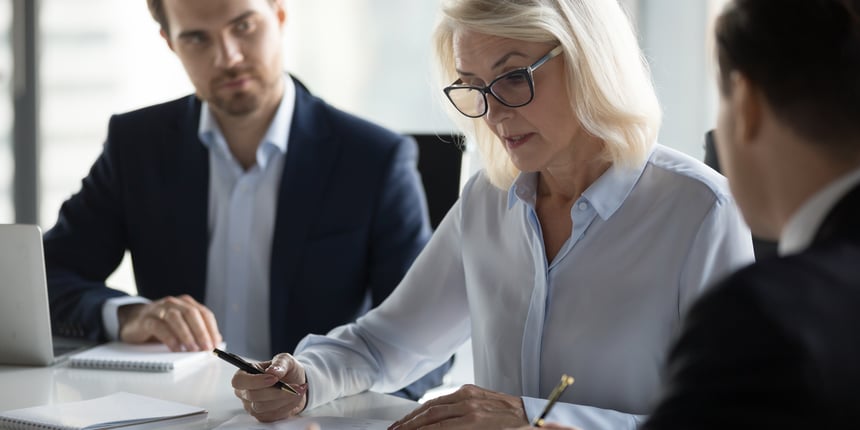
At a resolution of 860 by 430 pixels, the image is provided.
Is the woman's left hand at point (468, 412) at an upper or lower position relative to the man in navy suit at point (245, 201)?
lower

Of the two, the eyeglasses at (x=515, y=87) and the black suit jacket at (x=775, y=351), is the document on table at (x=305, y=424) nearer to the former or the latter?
the eyeglasses at (x=515, y=87)

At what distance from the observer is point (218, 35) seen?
2.75m

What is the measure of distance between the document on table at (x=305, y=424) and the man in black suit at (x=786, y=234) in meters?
0.85

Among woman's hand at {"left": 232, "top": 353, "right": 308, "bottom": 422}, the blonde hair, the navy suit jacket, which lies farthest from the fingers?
the navy suit jacket

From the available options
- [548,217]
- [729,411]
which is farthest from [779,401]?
[548,217]

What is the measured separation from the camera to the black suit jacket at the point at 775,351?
0.79 metres

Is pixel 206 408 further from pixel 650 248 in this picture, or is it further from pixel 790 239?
pixel 790 239

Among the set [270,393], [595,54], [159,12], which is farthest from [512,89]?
[159,12]

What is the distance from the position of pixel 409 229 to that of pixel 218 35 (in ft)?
2.52

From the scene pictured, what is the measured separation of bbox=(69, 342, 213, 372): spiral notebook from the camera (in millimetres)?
2131

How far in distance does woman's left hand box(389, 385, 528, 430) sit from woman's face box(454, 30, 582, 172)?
462mm

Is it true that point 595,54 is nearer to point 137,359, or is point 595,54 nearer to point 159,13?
point 137,359

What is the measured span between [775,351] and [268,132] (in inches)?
84.7

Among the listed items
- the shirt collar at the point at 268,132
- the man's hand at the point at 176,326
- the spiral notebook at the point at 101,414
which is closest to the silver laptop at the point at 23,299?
the man's hand at the point at 176,326
